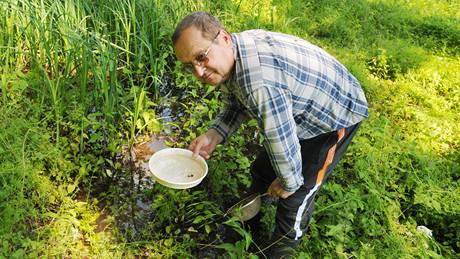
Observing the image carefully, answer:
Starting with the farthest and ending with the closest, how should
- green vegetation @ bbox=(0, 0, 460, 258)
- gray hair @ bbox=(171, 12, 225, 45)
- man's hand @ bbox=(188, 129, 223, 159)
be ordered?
1. green vegetation @ bbox=(0, 0, 460, 258)
2. man's hand @ bbox=(188, 129, 223, 159)
3. gray hair @ bbox=(171, 12, 225, 45)

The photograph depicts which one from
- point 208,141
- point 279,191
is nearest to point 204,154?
point 208,141

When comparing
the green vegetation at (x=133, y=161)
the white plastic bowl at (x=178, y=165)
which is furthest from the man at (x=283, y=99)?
the green vegetation at (x=133, y=161)

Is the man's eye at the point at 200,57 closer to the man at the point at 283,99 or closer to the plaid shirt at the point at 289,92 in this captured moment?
the man at the point at 283,99

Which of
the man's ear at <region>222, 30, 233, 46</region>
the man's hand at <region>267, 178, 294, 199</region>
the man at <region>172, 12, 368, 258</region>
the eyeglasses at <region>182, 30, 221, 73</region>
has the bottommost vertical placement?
the man's hand at <region>267, 178, 294, 199</region>

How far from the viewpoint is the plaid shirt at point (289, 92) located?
1500mm

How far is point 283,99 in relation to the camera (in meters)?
1.52

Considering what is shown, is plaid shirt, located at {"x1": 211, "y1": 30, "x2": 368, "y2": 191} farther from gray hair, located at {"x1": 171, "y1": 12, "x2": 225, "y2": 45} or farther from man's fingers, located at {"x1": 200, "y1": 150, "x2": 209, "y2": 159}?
man's fingers, located at {"x1": 200, "y1": 150, "x2": 209, "y2": 159}

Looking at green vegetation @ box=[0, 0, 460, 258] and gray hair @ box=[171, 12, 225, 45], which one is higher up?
gray hair @ box=[171, 12, 225, 45]

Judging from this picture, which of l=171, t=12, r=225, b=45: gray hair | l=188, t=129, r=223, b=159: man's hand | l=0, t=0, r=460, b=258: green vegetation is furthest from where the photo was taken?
l=0, t=0, r=460, b=258: green vegetation

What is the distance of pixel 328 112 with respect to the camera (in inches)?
68.8

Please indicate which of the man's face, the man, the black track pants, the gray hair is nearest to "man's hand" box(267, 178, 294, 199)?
the man

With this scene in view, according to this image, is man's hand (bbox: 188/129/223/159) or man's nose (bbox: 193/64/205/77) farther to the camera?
man's hand (bbox: 188/129/223/159)

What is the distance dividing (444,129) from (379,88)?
0.70 metres

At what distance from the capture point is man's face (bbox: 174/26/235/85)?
144 cm
